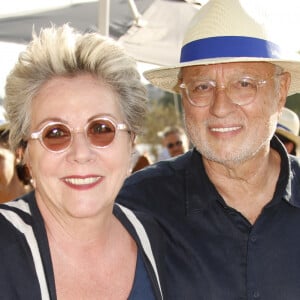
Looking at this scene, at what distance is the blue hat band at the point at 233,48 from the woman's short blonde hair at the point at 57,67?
54 centimetres

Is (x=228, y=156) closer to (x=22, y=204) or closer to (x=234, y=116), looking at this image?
(x=234, y=116)

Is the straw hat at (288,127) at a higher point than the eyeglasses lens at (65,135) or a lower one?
lower

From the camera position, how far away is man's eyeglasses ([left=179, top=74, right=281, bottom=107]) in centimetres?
325

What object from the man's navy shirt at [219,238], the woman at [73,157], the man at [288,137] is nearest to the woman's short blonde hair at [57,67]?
the woman at [73,157]

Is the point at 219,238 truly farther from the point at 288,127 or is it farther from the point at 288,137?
the point at 288,127

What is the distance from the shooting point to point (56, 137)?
268cm

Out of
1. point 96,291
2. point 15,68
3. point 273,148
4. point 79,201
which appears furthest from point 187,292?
point 15,68

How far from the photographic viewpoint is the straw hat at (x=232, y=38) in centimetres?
325

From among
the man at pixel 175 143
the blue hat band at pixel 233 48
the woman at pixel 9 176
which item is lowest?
the man at pixel 175 143

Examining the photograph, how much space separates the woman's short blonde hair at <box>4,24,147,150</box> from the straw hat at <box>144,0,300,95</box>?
51 centimetres

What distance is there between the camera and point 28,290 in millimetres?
2479

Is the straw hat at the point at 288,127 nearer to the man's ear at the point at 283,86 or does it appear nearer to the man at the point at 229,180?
the man's ear at the point at 283,86

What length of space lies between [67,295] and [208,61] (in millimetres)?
1227

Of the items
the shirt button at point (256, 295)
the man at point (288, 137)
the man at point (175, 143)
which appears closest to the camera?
the shirt button at point (256, 295)
